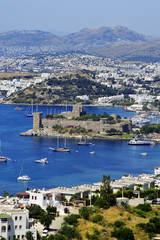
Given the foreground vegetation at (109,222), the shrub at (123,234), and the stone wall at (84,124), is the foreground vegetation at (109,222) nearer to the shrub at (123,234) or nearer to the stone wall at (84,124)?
the shrub at (123,234)

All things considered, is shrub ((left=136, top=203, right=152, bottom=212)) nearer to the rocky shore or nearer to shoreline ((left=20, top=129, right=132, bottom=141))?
shoreline ((left=20, top=129, right=132, bottom=141))

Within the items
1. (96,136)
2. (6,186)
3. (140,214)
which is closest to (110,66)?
(96,136)

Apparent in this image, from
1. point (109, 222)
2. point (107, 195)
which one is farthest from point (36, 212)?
point (107, 195)

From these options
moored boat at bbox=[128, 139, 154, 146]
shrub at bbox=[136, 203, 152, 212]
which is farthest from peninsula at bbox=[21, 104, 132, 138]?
shrub at bbox=[136, 203, 152, 212]

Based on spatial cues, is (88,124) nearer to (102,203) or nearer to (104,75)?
(102,203)

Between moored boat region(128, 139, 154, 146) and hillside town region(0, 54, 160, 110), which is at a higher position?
hillside town region(0, 54, 160, 110)

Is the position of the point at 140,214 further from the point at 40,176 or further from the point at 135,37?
the point at 135,37
